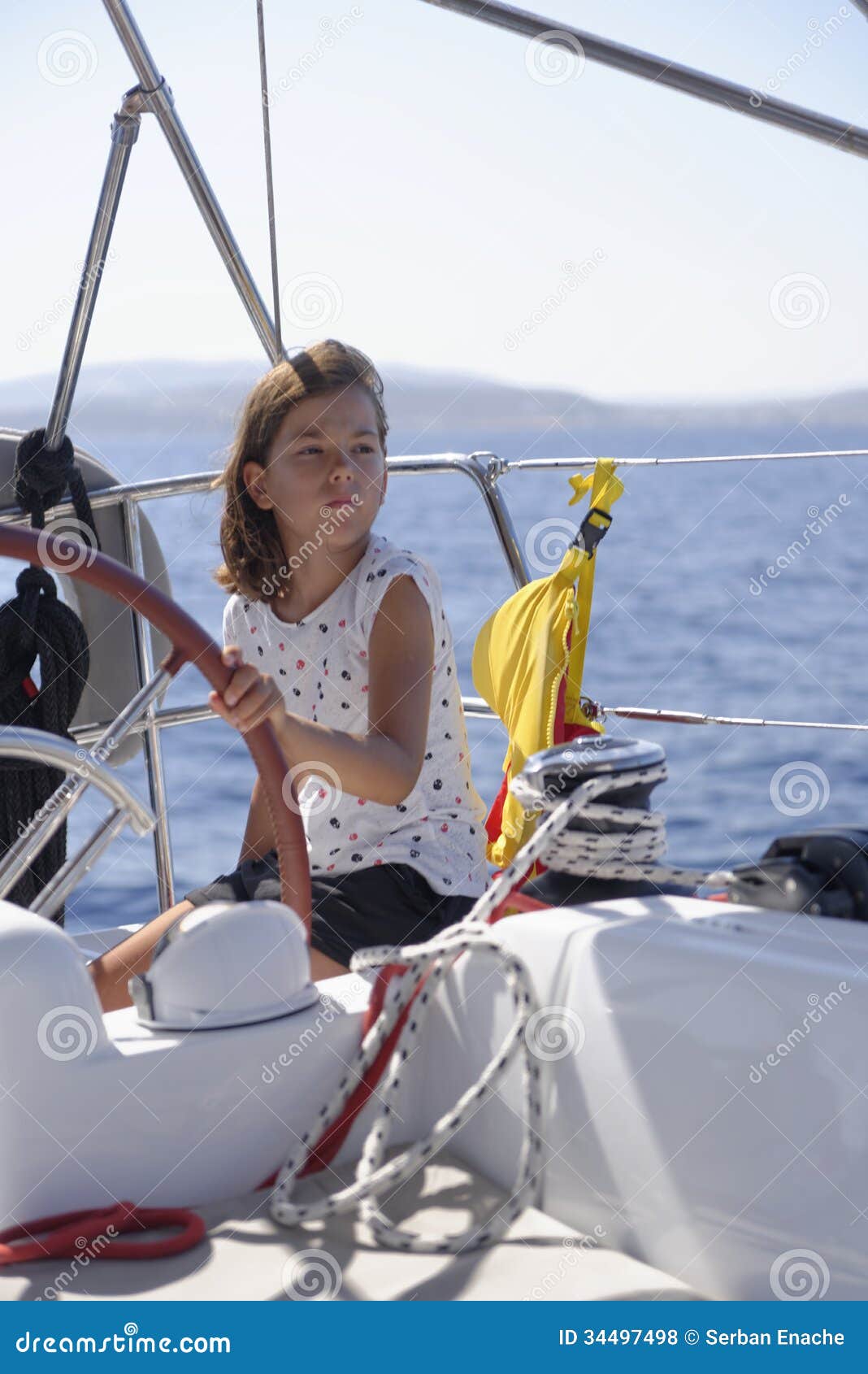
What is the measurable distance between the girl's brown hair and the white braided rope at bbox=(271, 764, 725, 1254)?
75 cm

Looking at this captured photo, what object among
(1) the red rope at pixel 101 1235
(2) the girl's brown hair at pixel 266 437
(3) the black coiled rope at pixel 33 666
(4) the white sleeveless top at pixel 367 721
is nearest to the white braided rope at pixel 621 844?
(1) the red rope at pixel 101 1235

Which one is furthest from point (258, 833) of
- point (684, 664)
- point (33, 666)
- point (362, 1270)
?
point (684, 664)

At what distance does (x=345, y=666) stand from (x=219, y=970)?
67 centimetres

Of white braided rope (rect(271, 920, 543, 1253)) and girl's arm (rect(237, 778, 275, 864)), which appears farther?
girl's arm (rect(237, 778, 275, 864))

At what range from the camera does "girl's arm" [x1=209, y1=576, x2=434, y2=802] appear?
1.35m

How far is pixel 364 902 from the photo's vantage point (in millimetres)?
1530

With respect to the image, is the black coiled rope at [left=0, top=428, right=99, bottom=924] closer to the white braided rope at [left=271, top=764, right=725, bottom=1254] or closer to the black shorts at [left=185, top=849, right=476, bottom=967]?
the black shorts at [left=185, top=849, right=476, bottom=967]

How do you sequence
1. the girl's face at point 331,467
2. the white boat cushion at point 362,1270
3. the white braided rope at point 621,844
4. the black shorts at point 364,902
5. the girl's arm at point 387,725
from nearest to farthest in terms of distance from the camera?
1. the white boat cushion at point 362,1270
2. the white braided rope at point 621,844
3. the girl's arm at point 387,725
4. the black shorts at point 364,902
5. the girl's face at point 331,467

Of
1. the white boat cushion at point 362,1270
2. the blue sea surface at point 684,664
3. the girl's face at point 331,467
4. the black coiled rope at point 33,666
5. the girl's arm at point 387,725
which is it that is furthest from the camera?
the blue sea surface at point 684,664

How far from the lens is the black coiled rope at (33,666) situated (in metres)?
1.74

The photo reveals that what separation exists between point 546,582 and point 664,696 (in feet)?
27.8

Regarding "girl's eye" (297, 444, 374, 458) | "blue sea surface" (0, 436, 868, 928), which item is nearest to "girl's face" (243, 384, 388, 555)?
"girl's eye" (297, 444, 374, 458)

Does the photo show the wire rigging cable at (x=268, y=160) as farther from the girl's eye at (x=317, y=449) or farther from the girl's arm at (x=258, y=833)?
the girl's arm at (x=258, y=833)
